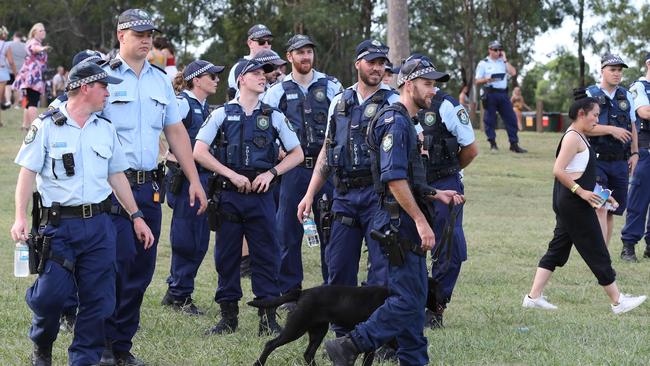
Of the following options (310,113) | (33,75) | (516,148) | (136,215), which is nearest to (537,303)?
(310,113)

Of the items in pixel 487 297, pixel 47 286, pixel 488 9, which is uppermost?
pixel 488 9

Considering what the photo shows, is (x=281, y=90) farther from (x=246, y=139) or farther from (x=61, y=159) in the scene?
(x=61, y=159)

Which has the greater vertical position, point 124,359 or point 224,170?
point 224,170

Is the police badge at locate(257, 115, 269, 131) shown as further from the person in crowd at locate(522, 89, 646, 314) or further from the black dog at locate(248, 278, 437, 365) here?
the person in crowd at locate(522, 89, 646, 314)

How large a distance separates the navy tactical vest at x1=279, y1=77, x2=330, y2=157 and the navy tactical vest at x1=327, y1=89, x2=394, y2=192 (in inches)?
65.5

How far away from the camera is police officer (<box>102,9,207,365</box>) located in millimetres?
7398

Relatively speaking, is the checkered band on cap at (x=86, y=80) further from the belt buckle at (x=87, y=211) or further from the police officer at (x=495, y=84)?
the police officer at (x=495, y=84)

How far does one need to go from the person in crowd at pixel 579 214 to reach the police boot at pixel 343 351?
3291mm

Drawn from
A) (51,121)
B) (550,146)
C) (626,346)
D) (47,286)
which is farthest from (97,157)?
(550,146)

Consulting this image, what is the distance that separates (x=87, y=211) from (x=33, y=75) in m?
15.3

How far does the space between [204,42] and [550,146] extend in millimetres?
27890

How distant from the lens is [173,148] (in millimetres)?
7797

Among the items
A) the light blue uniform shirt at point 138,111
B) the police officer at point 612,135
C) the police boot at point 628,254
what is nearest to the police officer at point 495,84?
the police boot at point 628,254

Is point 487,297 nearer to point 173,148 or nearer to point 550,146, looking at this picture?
point 173,148
